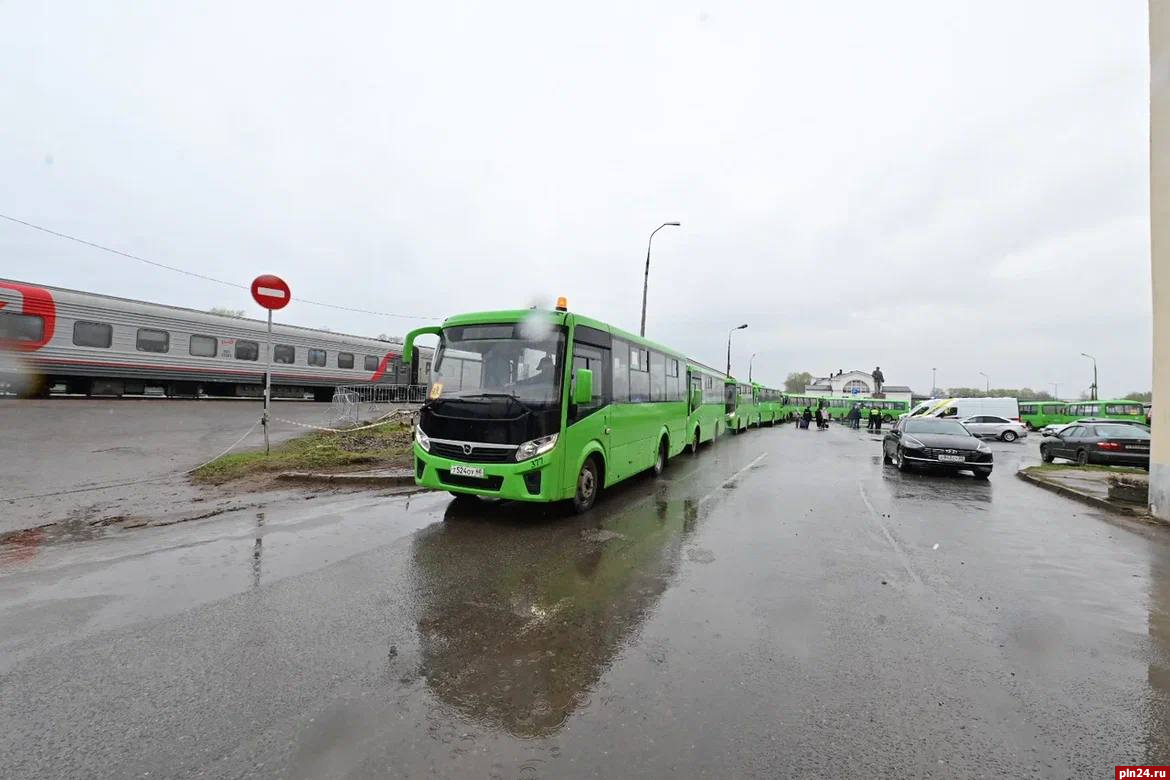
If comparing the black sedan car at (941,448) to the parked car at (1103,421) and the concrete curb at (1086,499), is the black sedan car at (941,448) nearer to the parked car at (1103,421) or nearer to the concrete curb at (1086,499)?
the concrete curb at (1086,499)

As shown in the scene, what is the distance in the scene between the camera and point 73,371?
57.8 ft

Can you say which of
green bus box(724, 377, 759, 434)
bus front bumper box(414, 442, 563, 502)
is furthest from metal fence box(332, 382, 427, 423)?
green bus box(724, 377, 759, 434)

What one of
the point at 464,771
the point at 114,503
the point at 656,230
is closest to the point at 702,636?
the point at 464,771

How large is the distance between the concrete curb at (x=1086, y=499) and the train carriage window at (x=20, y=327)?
91.2 ft

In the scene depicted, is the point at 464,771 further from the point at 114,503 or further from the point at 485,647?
the point at 114,503

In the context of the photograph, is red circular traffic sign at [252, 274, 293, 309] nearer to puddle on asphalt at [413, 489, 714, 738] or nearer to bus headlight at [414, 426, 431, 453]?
bus headlight at [414, 426, 431, 453]

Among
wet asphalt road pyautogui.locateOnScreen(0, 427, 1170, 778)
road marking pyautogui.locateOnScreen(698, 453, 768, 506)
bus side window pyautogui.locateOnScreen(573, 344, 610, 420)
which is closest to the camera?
wet asphalt road pyautogui.locateOnScreen(0, 427, 1170, 778)

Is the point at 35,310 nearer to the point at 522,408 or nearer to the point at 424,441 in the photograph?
the point at 424,441

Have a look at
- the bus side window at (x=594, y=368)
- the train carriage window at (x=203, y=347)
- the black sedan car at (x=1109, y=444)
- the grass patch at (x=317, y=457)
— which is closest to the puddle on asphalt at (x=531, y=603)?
the bus side window at (x=594, y=368)

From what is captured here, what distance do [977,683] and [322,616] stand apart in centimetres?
460

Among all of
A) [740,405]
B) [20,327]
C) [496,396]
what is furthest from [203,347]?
[740,405]

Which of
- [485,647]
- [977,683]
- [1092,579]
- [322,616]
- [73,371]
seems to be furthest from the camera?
[73,371]

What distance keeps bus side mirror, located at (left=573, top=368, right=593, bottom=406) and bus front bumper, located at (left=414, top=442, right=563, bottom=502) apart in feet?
2.63

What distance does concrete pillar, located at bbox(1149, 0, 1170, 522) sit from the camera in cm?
764
